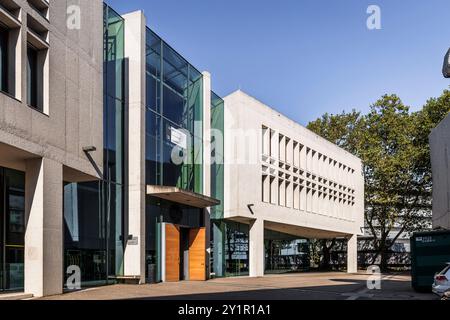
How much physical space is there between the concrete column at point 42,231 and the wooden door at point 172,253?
8.99 metres

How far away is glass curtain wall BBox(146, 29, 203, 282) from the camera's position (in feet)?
83.1

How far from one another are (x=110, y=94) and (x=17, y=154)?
776cm

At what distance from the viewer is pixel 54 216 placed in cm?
1717

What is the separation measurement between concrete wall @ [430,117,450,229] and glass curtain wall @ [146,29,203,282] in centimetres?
2096

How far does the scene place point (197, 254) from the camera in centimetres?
2862

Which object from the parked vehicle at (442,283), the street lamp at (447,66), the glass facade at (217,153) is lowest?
the parked vehicle at (442,283)

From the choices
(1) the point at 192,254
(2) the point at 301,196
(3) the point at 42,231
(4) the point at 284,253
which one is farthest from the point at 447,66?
(4) the point at 284,253

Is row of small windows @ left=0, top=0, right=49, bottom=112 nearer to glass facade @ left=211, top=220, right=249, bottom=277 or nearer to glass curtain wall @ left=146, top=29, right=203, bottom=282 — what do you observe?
glass curtain wall @ left=146, top=29, right=203, bottom=282

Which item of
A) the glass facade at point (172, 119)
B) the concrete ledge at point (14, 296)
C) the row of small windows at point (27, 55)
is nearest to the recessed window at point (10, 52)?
the row of small windows at point (27, 55)

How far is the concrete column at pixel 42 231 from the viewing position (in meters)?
16.4

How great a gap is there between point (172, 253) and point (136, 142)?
5.84 metres

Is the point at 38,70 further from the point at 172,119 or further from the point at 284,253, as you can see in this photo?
the point at 284,253

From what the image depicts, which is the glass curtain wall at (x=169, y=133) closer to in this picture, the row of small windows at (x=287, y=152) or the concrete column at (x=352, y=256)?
the row of small windows at (x=287, y=152)
